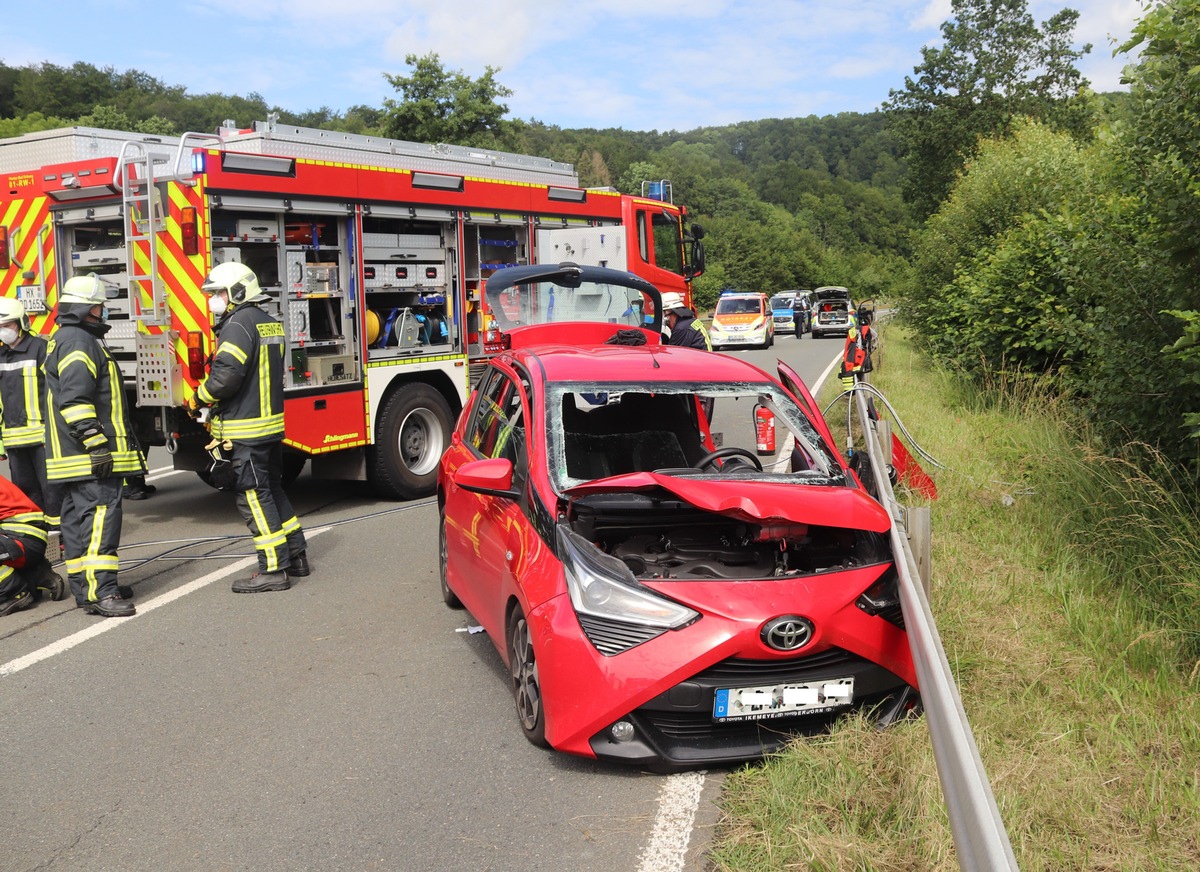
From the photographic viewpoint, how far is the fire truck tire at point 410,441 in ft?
32.5

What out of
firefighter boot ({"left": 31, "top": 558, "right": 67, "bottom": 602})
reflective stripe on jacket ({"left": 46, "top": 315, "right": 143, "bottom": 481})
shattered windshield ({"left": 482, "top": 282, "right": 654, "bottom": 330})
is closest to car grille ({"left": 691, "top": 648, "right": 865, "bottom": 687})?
reflective stripe on jacket ({"left": 46, "top": 315, "right": 143, "bottom": 481})

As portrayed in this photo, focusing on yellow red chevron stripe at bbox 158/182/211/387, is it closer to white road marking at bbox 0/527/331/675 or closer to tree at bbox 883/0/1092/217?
white road marking at bbox 0/527/331/675

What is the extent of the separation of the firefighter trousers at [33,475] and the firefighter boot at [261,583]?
4.36 ft

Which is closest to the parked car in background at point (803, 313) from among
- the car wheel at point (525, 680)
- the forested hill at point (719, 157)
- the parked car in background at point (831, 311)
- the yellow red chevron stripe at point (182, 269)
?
the parked car in background at point (831, 311)

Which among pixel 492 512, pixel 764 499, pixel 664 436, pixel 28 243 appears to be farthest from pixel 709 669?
pixel 28 243

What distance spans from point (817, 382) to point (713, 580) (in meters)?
18.1

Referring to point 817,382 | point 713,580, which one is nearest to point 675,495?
point 713,580

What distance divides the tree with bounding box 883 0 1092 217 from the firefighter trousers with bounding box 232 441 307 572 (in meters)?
49.2

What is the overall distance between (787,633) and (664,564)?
0.88 meters

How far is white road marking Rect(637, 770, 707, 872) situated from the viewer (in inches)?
138

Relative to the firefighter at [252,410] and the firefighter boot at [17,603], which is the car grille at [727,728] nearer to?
the firefighter at [252,410]

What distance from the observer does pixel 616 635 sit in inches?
158

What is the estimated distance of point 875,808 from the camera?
3584 millimetres

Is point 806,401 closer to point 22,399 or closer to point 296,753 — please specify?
point 296,753
